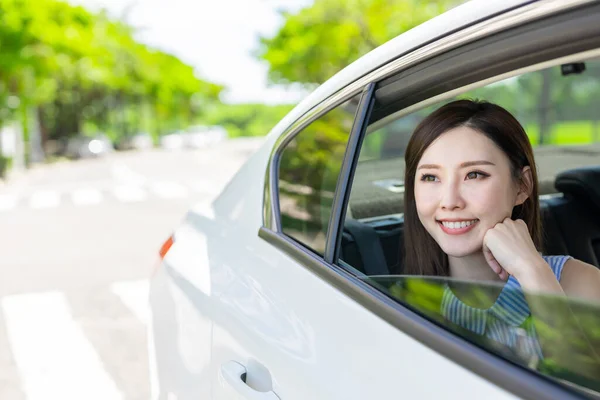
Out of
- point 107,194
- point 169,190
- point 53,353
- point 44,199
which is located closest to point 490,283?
point 53,353

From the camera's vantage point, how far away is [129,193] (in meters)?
17.2

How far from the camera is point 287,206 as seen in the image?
2.10m

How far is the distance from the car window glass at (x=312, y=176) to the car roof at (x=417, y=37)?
0.06 meters

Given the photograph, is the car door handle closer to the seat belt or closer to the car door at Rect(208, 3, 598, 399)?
the car door at Rect(208, 3, 598, 399)

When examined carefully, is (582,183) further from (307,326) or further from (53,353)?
(53,353)

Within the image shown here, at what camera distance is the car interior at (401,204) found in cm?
189

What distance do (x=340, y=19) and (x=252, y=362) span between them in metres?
24.8

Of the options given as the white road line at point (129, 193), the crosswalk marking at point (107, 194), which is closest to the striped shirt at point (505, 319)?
the crosswalk marking at point (107, 194)

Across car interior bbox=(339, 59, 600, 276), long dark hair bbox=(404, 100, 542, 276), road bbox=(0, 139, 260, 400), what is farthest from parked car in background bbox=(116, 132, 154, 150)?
long dark hair bbox=(404, 100, 542, 276)

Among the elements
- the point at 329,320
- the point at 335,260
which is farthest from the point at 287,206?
the point at 329,320

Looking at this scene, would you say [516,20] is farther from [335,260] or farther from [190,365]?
[190,365]

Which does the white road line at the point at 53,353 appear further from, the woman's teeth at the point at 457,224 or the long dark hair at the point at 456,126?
the woman's teeth at the point at 457,224

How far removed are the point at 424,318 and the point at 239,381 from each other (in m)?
0.54

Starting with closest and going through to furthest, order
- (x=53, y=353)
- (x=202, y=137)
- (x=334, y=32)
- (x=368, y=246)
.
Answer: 1. (x=368, y=246)
2. (x=53, y=353)
3. (x=334, y=32)
4. (x=202, y=137)
